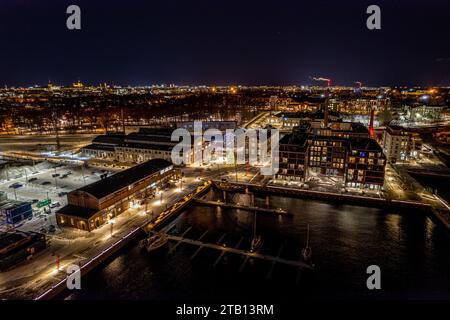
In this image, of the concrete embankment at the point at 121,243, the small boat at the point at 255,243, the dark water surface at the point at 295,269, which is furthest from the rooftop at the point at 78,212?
the small boat at the point at 255,243

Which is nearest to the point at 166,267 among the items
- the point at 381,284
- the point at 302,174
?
the point at 381,284

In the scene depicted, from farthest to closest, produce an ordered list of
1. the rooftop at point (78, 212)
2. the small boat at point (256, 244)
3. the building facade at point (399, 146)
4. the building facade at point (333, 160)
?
the building facade at point (399, 146), the building facade at point (333, 160), the rooftop at point (78, 212), the small boat at point (256, 244)

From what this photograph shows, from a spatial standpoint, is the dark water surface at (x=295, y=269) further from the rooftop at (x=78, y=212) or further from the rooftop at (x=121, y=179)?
the rooftop at (x=121, y=179)

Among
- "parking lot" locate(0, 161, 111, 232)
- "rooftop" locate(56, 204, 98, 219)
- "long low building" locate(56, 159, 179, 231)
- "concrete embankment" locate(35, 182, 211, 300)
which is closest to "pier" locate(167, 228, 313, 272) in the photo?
"concrete embankment" locate(35, 182, 211, 300)

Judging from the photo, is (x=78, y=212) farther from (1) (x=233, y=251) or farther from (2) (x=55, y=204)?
(1) (x=233, y=251)
